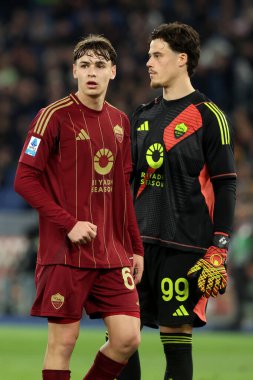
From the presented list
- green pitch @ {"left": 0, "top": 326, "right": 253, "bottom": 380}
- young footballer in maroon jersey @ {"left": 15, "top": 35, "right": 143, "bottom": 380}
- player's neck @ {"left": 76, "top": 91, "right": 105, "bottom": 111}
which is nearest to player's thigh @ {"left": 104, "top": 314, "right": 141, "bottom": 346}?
young footballer in maroon jersey @ {"left": 15, "top": 35, "right": 143, "bottom": 380}

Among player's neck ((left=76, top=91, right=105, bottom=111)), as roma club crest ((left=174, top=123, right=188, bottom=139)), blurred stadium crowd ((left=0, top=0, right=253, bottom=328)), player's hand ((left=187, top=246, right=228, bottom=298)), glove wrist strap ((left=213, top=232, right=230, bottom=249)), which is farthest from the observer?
blurred stadium crowd ((left=0, top=0, right=253, bottom=328))

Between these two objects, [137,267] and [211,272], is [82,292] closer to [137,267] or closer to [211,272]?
[137,267]

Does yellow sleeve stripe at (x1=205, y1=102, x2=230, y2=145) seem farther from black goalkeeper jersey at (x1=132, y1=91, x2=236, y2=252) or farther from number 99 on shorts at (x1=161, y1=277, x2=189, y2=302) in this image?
number 99 on shorts at (x1=161, y1=277, x2=189, y2=302)

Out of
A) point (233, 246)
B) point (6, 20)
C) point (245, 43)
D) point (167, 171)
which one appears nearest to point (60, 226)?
point (167, 171)

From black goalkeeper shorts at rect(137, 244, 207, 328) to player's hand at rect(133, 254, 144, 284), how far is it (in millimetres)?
232

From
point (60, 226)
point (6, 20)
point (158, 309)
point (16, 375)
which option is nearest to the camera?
point (60, 226)

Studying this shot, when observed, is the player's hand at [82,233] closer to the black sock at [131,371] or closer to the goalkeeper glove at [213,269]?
the goalkeeper glove at [213,269]

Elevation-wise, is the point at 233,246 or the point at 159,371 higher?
the point at 233,246

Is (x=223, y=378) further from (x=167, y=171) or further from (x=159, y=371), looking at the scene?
(x=167, y=171)

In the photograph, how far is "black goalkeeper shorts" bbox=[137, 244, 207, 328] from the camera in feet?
21.5

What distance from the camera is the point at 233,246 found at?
14969 mm

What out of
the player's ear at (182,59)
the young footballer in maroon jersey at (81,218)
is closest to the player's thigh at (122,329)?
the young footballer in maroon jersey at (81,218)

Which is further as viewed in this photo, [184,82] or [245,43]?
[245,43]

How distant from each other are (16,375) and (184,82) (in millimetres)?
3636
